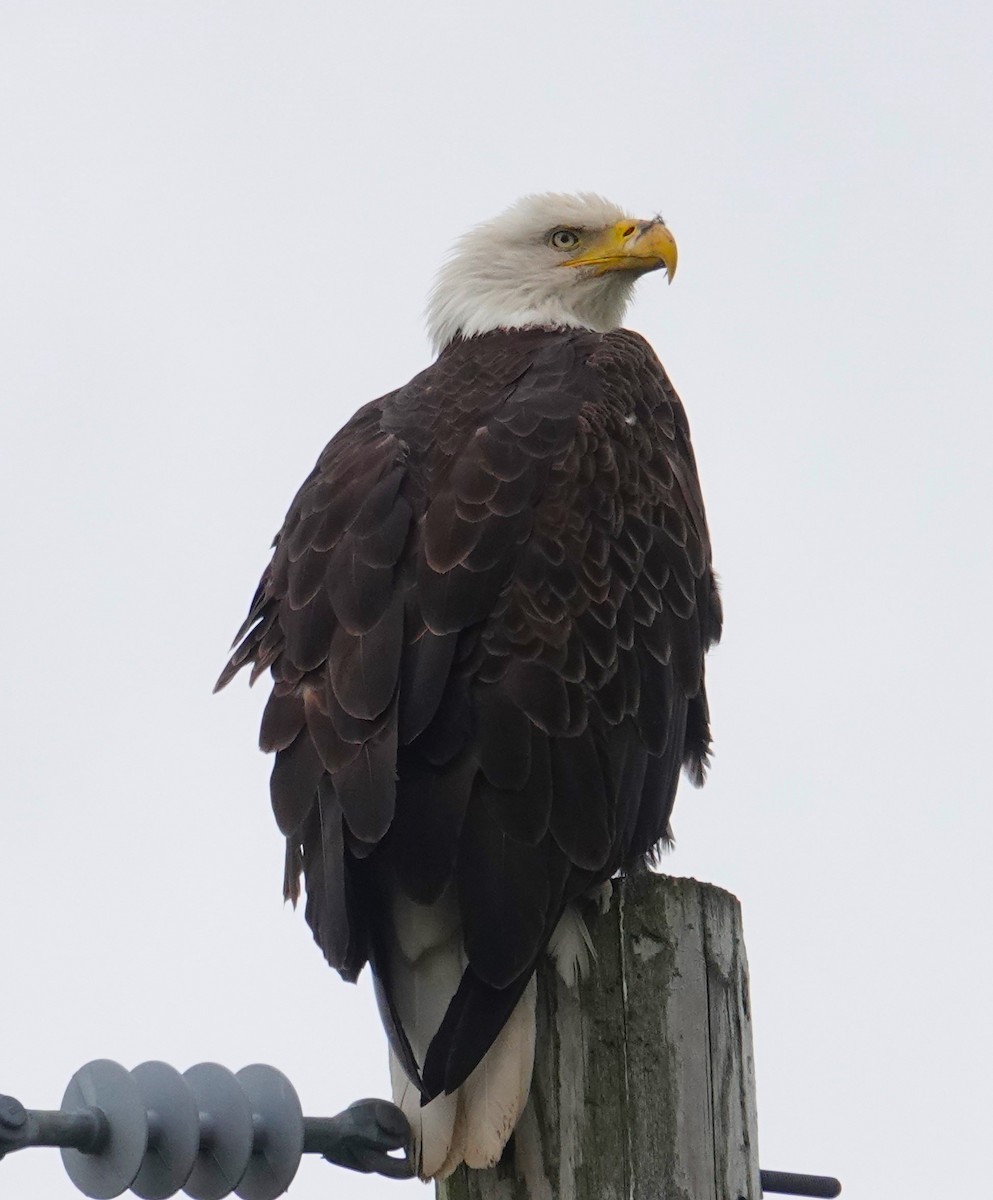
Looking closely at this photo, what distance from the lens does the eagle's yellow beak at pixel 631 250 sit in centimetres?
698

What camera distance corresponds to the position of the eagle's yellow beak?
6980 mm

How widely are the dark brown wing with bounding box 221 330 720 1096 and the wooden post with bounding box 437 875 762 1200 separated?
0.22m

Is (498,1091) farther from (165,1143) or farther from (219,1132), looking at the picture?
(165,1143)

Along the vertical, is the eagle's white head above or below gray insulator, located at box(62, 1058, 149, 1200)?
above

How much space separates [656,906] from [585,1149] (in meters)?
0.50

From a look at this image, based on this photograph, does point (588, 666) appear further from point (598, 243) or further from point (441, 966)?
point (598, 243)

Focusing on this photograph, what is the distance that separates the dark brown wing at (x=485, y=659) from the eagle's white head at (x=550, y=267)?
53.4 inches

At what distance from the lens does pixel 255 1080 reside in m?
3.50

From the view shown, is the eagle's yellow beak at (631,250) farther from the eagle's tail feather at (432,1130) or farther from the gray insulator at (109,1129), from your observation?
the gray insulator at (109,1129)

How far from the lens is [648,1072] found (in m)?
3.62

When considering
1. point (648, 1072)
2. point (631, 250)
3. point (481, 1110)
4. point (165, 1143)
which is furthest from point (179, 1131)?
point (631, 250)

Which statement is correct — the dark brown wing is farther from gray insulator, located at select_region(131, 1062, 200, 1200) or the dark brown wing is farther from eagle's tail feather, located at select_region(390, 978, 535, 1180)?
gray insulator, located at select_region(131, 1062, 200, 1200)

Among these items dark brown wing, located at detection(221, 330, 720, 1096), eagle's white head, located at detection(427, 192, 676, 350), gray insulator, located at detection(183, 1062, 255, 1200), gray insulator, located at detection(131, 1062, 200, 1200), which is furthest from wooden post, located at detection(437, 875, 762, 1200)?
eagle's white head, located at detection(427, 192, 676, 350)

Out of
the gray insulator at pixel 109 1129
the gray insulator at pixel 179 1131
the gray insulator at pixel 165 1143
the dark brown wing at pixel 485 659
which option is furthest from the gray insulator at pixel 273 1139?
the dark brown wing at pixel 485 659
